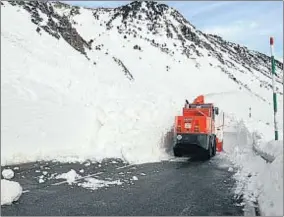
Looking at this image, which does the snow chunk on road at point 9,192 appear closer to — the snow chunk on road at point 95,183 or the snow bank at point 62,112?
the snow chunk on road at point 95,183

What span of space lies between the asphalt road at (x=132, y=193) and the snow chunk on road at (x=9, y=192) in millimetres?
159

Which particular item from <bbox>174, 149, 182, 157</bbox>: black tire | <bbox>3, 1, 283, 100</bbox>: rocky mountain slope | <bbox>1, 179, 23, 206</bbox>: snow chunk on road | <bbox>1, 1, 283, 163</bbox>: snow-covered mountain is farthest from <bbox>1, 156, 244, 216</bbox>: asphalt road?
<bbox>3, 1, 283, 100</bbox>: rocky mountain slope

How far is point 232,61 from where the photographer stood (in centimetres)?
8331

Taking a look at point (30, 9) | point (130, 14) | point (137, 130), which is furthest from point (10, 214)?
point (130, 14)

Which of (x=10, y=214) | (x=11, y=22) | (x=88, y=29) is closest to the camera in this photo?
(x=10, y=214)

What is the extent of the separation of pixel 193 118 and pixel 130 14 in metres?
58.6

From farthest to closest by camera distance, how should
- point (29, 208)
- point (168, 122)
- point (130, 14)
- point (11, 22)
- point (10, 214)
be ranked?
point (130, 14), point (11, 22), point (168, 122), point (29, 208), point (10, 214)

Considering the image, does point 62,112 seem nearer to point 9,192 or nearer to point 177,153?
point 177,153

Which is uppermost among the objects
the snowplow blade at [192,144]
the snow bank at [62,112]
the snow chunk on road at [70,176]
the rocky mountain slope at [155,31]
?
the rocky mountain slope at [155,31]

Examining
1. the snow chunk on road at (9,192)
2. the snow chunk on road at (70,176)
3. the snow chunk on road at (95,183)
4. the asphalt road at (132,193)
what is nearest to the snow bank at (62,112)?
the asphalt road at (132,193)

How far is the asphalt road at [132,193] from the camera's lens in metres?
7.87

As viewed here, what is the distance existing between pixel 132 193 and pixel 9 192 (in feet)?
7.89

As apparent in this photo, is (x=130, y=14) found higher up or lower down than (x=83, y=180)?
higher up

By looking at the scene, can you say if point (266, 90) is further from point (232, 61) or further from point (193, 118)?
point (193, 118)
